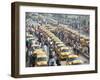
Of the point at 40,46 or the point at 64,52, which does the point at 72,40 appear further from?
the point at 40,46

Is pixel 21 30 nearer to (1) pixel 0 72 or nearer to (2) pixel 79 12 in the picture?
(1) pixel 0 72

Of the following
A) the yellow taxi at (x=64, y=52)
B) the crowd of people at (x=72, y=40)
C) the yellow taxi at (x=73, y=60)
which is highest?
the crowd of people at (x=72, y=40)

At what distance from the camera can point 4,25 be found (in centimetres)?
187

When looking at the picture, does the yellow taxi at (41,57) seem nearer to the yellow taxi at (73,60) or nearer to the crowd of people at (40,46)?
the crowd of people at (40,46)

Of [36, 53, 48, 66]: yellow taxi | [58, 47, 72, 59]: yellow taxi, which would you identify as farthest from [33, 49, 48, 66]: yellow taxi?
[58, 47, 72, 59]: yellow taxi

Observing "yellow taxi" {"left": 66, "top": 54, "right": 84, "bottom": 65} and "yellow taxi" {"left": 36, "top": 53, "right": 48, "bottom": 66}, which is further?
"yellow taxi" {"left": 66, "top": 54, "right": 84, "bottom": 65}

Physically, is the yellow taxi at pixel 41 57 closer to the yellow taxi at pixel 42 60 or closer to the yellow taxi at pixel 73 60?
the yellow taxi at pixel 42 60

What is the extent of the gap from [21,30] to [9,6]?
0.21 meters

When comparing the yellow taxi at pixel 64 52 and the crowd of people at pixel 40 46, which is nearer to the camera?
the crowd of people at pixel 40 46

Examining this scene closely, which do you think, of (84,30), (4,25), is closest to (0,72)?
(4,25)

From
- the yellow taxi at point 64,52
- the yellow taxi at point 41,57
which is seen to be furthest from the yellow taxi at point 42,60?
the yellow taxi at point 64,52

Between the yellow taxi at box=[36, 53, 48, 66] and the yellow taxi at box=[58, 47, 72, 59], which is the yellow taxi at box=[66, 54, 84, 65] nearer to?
the yellow taxi at box=[58, 47, 72, 59]

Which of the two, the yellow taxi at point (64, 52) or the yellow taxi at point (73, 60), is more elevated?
the yellow taxi at point (64, 52)

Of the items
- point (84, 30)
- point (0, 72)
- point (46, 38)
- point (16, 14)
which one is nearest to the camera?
point (0, 72)
